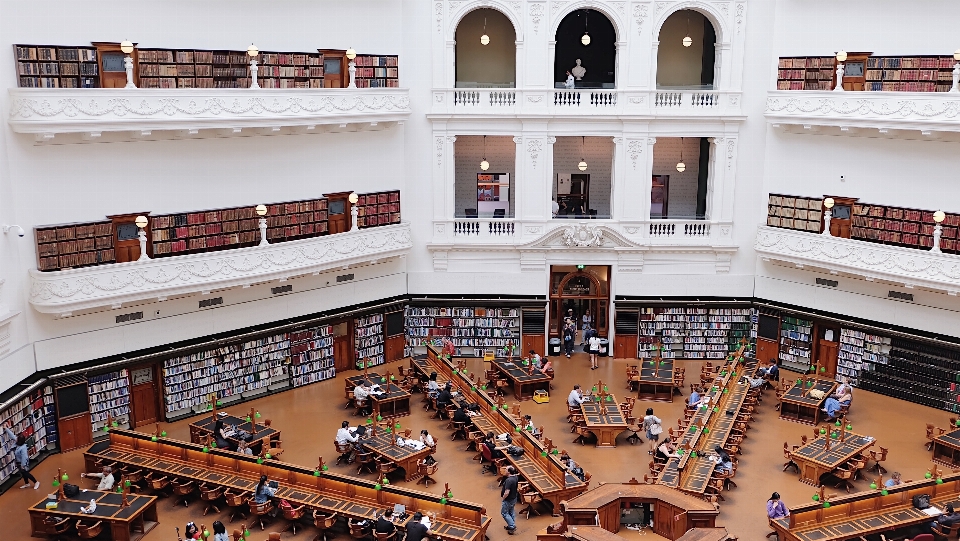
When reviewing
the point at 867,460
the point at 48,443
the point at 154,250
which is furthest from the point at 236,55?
the point at 867,460

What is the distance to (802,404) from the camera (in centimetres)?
1922

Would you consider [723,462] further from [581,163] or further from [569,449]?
[581,163]

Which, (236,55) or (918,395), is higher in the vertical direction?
(236,55)

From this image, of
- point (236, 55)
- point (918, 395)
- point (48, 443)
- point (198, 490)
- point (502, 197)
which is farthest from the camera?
point (502, 197)

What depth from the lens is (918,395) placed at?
808 inches

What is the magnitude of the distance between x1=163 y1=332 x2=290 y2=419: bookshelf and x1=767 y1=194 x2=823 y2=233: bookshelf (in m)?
13.2

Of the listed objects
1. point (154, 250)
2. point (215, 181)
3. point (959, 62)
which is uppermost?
point (959, 62)

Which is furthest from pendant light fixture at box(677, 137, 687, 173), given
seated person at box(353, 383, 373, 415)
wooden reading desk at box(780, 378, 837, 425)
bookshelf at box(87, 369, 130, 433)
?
bookshelf at box(87, 369, 130, 433)

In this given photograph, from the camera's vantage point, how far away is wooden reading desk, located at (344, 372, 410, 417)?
63.4 feet

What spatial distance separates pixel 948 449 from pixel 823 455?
3149 mm

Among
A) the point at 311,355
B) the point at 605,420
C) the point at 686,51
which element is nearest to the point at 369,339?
the point at 311,355

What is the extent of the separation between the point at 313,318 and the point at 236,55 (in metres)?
6.65

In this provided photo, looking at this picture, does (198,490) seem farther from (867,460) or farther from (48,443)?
(867,460)

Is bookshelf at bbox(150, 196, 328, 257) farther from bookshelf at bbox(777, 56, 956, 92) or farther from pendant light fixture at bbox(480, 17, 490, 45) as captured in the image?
bookshelf at bbox(777, 56, 956, 92)
